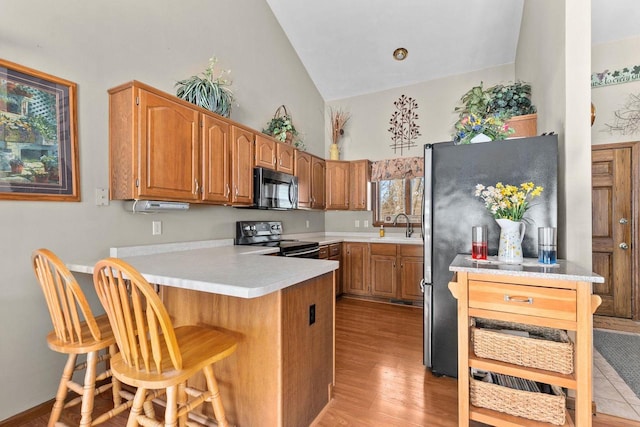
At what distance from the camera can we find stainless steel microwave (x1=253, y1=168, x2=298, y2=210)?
3049mm

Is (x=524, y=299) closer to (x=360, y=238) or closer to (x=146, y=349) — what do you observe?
(x=146, y=349)

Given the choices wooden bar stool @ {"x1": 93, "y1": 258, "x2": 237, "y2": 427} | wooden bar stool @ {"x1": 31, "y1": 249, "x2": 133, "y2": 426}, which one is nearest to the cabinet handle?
wooden bar stool @ {"x1": 93, "y1": 258, "x2": 237, "y2": 427}

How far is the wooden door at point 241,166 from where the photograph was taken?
277 cm

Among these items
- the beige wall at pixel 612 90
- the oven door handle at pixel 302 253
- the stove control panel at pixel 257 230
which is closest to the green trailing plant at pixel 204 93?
the stove control panel at pixel 257 230

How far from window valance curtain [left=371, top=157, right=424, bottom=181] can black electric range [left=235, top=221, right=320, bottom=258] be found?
167cm

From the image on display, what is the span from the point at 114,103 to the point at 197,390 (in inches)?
78.9

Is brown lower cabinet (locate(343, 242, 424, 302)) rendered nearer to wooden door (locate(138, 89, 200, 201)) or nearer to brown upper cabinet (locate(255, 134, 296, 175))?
brown upper cabinet (locate(255, 134, 296, 175))

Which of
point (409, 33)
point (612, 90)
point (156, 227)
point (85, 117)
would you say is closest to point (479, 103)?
point (409, 33)

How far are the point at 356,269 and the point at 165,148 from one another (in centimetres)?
303

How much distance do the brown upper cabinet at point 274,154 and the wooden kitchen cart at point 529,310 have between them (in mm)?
2213

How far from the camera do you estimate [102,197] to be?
2.11 meters

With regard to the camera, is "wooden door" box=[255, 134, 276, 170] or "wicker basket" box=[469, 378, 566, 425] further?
"wooden door" box=[255, 134, 276, 170]

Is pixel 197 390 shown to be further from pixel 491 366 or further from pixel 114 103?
pixel 114 103

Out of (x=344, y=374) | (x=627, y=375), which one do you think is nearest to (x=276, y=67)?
(x=344, y=374)
